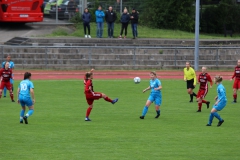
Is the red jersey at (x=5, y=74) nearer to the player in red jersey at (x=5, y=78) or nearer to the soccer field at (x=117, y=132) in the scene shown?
the player in red jersey at (x=5, y=78)

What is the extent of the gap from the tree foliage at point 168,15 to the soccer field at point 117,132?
24707 mm

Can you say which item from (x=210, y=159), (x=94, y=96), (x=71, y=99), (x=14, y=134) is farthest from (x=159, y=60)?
(x=210, y=159)

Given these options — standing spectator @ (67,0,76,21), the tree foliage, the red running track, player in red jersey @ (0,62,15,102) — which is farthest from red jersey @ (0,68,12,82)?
the tree foliage

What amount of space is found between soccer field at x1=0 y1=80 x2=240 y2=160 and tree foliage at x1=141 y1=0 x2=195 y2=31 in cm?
2471

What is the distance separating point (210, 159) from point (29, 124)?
24.7 ft

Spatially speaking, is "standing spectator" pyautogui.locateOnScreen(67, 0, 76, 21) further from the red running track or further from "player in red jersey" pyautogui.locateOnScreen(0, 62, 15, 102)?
"player in red jersey" pyautogui.locateOnScreen(0, 62, 15, 102)

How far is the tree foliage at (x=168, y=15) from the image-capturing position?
173 ft

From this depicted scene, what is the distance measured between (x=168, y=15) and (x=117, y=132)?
35219 mm

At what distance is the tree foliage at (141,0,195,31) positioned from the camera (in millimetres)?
52656

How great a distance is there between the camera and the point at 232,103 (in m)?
26.4

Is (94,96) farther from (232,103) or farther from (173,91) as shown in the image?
(173,91)

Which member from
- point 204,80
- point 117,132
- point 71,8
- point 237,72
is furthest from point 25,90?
point 71,8

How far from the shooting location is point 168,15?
52.6 m

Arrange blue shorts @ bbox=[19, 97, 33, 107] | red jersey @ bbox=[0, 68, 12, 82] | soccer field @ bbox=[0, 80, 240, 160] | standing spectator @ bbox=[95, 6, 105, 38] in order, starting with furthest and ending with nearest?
standing spectator @ bbox=[95, 6, 105, 38]
red jersey @ bbox=[0, 68, 12, 82]
blue shorts @ bbox=[19, 97, 33, 107]
soccer field @ bbox=[0, 80, 240, 160]
